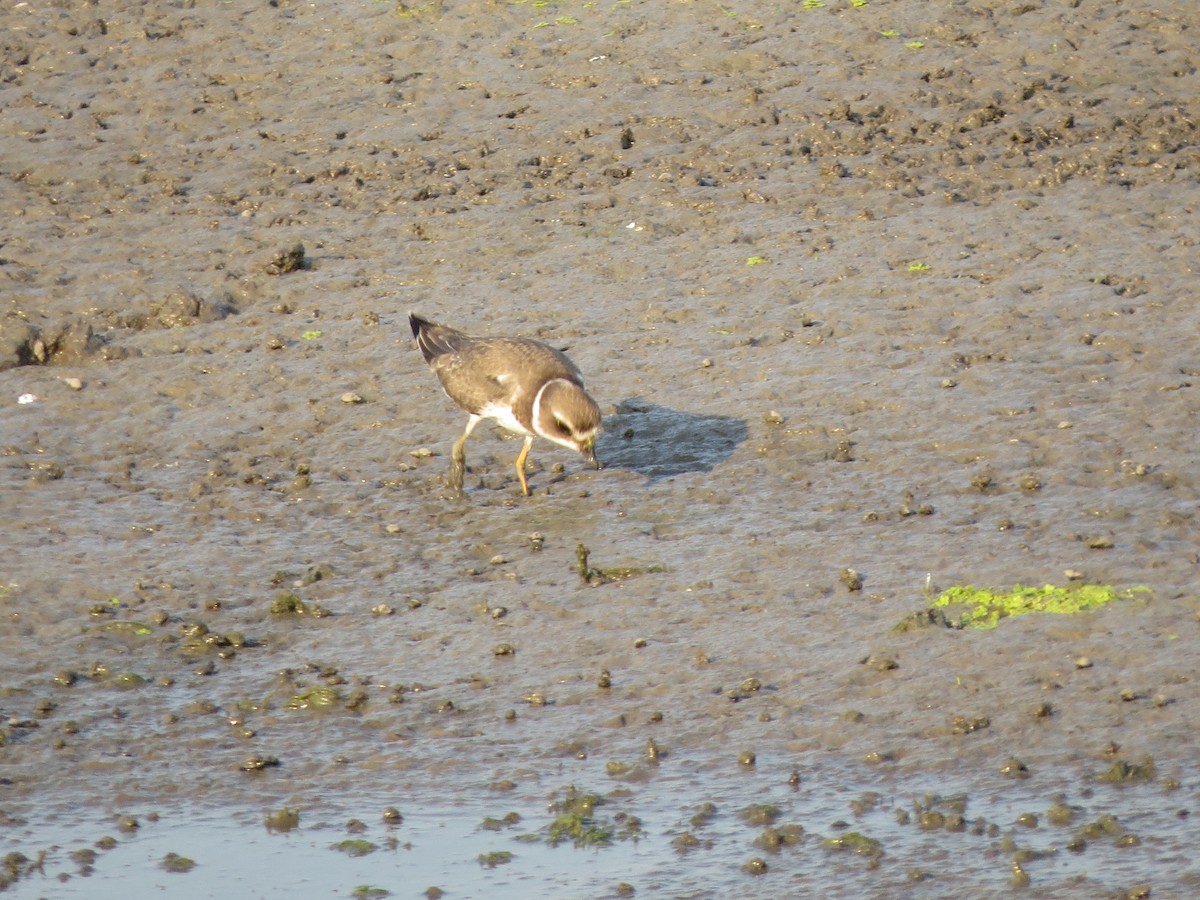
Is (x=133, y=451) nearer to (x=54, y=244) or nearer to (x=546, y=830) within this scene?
(x=54, y=244)

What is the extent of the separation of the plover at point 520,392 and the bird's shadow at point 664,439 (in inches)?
20.4

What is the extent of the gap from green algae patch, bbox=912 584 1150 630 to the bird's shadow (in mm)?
2160

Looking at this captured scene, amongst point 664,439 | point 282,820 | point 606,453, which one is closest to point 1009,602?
point 664,439

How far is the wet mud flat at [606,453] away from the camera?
7.07 metres

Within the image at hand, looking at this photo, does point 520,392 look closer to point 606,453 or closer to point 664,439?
point 606,453

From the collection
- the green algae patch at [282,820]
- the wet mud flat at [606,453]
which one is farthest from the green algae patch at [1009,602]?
the green algae patch at [282,820]

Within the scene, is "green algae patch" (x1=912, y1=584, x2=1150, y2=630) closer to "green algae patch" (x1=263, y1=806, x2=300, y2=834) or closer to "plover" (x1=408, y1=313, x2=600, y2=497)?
"plover" (x1=408, y1=313, x2=600, y2=497)

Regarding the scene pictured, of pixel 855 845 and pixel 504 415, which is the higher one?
pixel 504 415

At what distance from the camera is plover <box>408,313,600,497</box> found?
960 centimetres

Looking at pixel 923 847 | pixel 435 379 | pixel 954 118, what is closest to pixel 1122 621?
pixel 923 847

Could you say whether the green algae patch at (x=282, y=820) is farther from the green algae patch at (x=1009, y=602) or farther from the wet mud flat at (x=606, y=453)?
the green algae patch at (x=1009, y=602)

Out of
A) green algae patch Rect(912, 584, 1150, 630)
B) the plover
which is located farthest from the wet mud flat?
the plover

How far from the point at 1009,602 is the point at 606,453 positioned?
3.02 metres

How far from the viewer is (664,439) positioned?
10.5 metres
